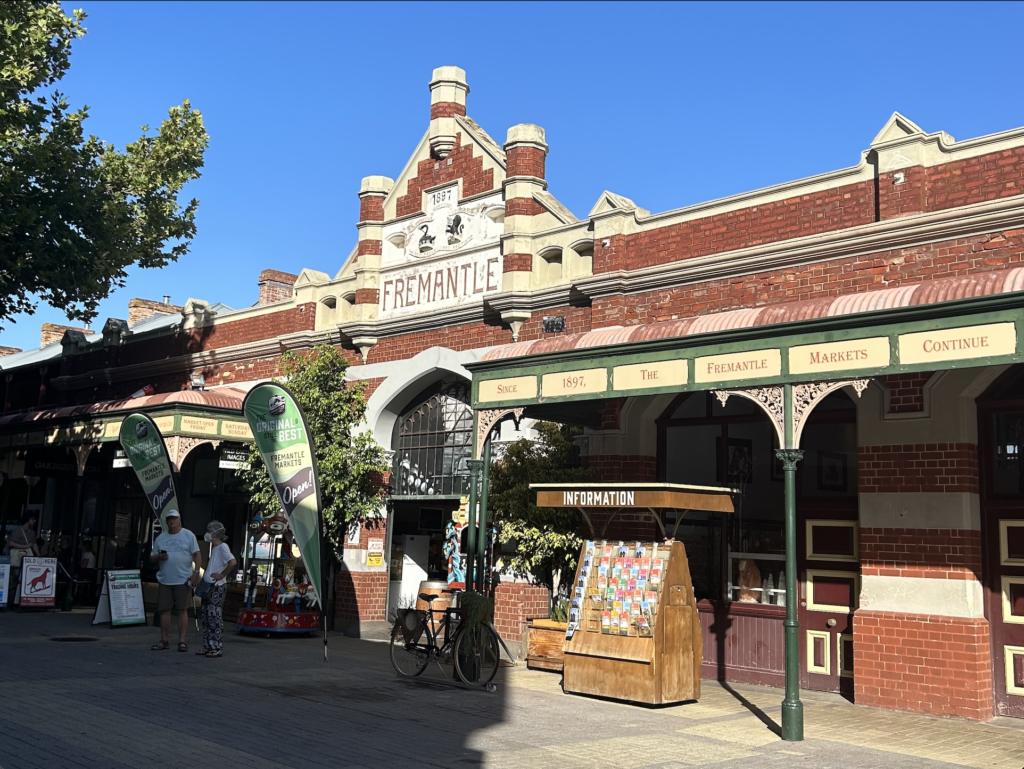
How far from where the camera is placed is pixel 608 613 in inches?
417

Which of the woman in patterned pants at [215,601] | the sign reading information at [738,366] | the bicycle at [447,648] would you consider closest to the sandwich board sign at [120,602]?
the woman in patterned pants at [215,601]

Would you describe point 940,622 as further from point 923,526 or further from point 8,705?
point 8,705

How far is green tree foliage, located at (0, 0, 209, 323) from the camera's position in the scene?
16000mm

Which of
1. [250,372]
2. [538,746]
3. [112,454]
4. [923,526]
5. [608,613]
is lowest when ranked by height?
[538,746]

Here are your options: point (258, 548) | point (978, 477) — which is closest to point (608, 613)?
point (978, 477)

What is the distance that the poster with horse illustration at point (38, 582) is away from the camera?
18.2m

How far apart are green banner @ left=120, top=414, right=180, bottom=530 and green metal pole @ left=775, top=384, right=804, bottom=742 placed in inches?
397

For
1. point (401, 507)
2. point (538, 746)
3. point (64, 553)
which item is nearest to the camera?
point (538, 746)

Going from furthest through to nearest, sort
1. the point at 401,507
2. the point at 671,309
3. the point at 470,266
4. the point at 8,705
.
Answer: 1. the point at 401,507
2. the point at 470,266
3. the point at 671,309
4. the point at 8,705

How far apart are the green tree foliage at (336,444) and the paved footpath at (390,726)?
15.8ft

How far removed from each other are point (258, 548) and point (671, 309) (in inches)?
401

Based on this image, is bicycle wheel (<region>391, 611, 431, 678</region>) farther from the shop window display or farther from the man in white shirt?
the shop window display

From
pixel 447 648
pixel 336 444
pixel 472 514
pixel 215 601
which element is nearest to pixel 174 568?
pixel 215 601

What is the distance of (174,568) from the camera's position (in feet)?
43.1
